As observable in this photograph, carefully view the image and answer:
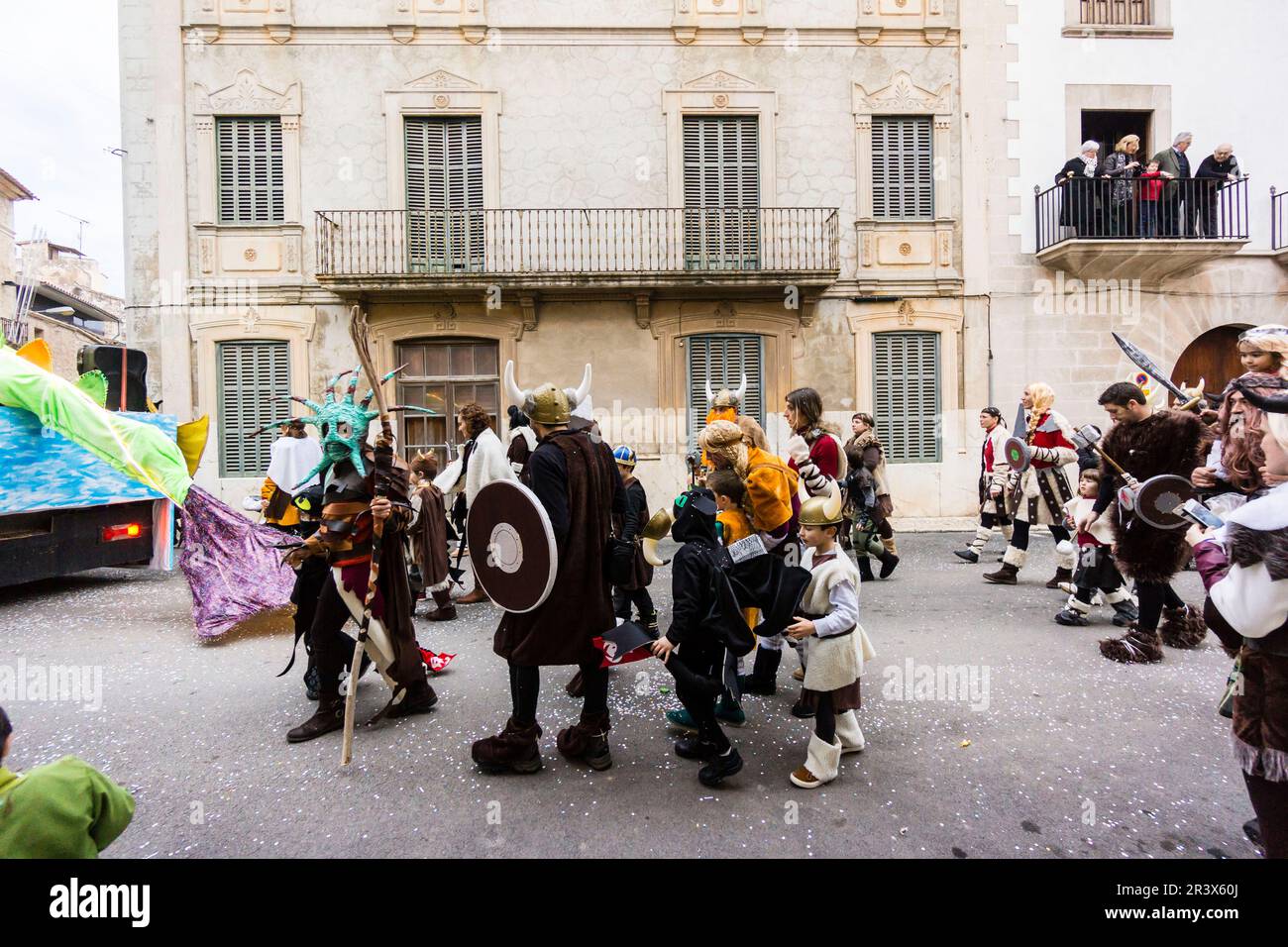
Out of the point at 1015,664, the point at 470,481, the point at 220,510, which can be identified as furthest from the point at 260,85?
the point at 1015,664

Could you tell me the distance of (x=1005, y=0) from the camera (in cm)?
1201

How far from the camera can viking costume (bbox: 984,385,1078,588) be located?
654 cm

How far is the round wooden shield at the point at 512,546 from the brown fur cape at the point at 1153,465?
389 centimetres

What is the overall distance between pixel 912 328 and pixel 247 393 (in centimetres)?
1146

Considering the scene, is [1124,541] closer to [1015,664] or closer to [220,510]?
[1015,664]

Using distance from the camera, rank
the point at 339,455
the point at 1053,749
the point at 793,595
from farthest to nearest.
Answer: the point at 339,455
the point at 1053,749
the point at 793,595

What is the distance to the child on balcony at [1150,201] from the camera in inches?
452

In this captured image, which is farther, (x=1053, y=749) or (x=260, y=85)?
(x=260, y=85)

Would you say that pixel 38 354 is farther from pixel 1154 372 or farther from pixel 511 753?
→ pixel 1154 372

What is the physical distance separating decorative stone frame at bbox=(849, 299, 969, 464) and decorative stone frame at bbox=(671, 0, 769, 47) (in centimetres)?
497

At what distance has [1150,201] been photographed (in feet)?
37.8

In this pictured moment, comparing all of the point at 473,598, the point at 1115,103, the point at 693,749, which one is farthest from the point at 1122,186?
the point at 693,749
